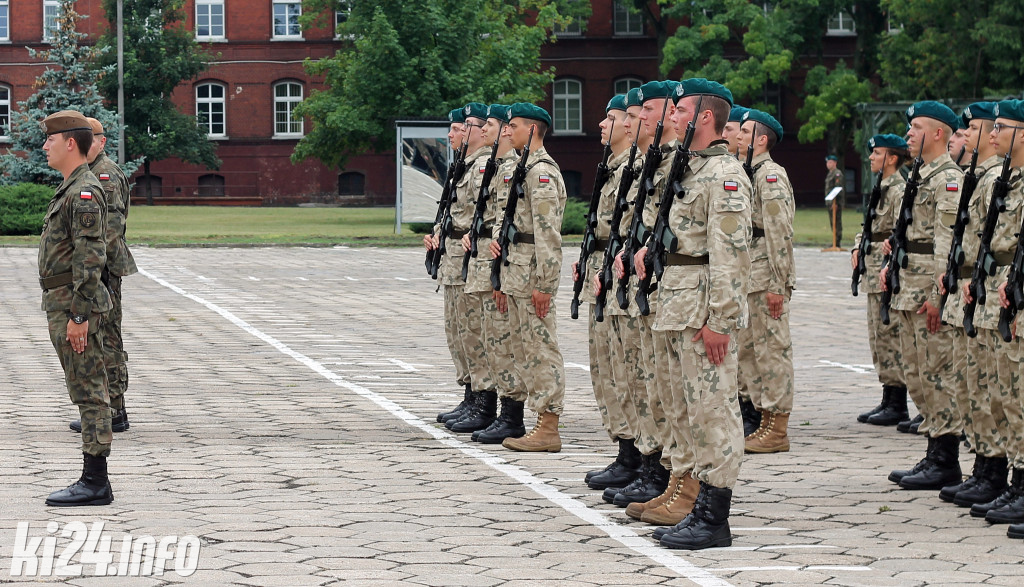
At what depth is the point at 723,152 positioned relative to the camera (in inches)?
273

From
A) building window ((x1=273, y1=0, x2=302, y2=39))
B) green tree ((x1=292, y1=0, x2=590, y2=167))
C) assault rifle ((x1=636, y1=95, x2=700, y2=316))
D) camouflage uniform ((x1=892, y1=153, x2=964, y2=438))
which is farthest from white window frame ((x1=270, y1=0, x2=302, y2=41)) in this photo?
assault rifle ((x1=636, y1=95, x2=700, y2=316))

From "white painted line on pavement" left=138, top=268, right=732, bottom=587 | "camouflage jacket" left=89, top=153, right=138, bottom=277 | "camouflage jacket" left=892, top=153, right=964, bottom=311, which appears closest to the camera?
"white painted line on pavement" left=138, top=268, right=732, bottom=587

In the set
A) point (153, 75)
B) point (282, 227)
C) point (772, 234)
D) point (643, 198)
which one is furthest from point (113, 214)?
point (153, 75)

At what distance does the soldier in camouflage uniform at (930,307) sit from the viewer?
328 inches

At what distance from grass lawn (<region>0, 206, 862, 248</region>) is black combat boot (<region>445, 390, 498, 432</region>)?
22680mm

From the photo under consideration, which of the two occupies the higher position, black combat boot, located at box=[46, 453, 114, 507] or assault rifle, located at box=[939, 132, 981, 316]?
assault rifle, located at box=[939, 132, 981, 316]

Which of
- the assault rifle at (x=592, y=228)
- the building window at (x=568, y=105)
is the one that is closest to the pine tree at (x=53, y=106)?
the building window at (x=568, y=105)

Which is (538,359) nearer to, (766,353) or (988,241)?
(766,353)

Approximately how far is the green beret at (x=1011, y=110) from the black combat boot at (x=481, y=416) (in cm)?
395

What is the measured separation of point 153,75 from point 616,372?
49.2 metres

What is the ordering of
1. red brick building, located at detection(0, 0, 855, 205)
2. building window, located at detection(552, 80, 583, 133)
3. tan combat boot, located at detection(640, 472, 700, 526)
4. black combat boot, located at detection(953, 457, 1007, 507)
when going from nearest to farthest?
1. tan combat boot, located at detection(640, 472, 700, 526)
2. black combat boot, located at detection(953, 457, 1007, 507)
3. red brick building, located at detection(0, 0, 855, 205)
4. building window, located at detection(552, 80, 583, 133)

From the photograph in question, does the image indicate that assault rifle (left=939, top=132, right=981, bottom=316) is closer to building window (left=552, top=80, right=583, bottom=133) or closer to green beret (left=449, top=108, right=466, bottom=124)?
green beret (left=449, top=108, right=466, bottom=124)

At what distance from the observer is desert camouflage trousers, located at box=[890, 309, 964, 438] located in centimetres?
841

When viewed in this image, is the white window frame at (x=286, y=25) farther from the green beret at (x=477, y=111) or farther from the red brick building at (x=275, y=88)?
the green beret at (x=477, y=111)
